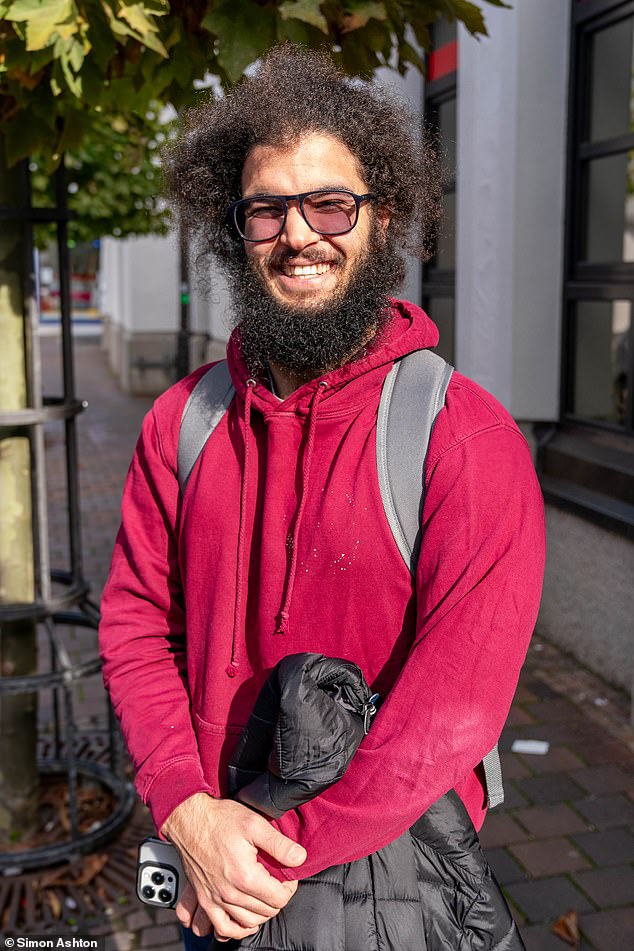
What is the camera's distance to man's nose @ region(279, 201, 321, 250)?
1763 mm

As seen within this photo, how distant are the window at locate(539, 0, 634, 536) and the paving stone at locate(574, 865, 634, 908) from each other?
194 cm

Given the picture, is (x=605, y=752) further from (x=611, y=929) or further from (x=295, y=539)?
(x=295, y=539)

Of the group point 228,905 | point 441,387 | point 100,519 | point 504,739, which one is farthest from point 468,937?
point 100,519

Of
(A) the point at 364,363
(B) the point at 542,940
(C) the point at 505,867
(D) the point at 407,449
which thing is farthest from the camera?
(C) the point at 505,867

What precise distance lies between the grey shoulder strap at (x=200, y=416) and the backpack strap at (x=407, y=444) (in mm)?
347

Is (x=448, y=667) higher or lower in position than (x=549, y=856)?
higher

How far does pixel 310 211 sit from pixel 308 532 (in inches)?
22.0

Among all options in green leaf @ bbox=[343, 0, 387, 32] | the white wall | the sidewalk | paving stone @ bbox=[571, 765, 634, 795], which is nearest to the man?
green leaf @ bbox=[343, 0, 387, 32]

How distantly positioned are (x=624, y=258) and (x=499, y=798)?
164 inches

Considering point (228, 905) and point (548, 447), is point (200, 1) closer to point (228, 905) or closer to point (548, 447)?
point (228, 905)

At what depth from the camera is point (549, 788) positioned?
4.13 m

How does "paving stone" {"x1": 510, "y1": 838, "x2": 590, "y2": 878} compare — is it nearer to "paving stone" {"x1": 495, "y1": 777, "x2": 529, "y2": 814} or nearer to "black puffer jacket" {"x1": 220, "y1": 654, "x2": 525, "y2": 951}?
"paving stone" {"x1": 495, "y1": 777, "x2": 529, "y2": 814}

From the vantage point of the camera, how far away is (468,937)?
1627 mm

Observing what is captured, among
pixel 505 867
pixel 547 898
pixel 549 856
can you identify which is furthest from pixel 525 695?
pixel 547 898
